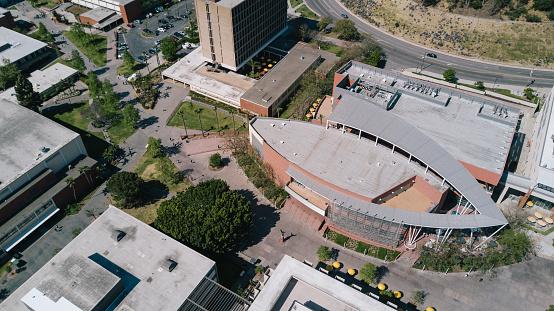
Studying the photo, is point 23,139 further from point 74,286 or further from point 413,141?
point 413,141

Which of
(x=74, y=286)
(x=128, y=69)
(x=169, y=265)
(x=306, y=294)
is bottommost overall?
(x=128, y=69)

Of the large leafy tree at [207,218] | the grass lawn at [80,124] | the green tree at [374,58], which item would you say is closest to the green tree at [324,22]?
the green tree at [374,58]

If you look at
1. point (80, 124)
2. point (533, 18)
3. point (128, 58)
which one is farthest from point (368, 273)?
point (533, 18)

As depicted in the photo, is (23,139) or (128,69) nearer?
(23,139)

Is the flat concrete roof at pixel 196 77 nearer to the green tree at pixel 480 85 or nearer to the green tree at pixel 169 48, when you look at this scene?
the green tree at pixel 169 48

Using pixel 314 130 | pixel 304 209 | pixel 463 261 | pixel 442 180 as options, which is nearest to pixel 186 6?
pixel 314 130

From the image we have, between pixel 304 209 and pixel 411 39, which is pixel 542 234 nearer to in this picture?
pixel 304 209

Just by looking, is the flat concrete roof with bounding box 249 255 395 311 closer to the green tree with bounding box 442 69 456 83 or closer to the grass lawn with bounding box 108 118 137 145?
the grass lawn with bounding box 108 118 137 145
